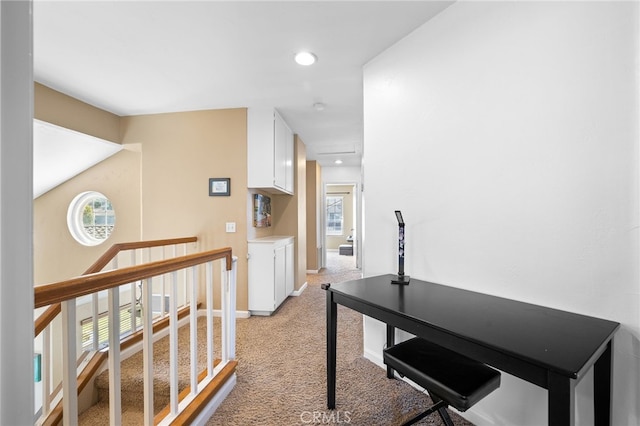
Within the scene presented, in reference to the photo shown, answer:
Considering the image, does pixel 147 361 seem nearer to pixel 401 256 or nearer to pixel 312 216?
pixel 401 256

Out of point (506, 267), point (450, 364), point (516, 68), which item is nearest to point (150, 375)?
point (450, 364)

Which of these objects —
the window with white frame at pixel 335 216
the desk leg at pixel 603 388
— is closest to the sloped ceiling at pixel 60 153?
the desk leg at pixel 603 388

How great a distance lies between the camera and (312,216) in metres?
5.47

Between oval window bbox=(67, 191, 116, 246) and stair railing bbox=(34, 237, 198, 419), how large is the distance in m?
0.54

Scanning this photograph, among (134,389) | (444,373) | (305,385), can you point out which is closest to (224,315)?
(305,385)

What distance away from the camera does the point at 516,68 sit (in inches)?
53.2

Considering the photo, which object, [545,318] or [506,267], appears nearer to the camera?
[545,318]

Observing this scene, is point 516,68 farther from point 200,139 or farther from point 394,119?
point 200,139

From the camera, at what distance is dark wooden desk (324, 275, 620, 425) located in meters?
0.80

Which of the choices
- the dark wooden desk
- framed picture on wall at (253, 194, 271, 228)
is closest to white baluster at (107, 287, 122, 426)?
the dark wooden desk

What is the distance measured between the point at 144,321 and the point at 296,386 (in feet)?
3.71

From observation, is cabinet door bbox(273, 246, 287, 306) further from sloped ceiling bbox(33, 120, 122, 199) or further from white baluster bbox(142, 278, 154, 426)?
sloped ceiling bbox(33, 120, 122, 199)

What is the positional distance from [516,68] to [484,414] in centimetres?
181

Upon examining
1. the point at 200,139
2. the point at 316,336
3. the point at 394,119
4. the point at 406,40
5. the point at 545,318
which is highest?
the point at 406,40
